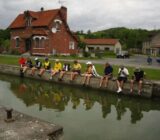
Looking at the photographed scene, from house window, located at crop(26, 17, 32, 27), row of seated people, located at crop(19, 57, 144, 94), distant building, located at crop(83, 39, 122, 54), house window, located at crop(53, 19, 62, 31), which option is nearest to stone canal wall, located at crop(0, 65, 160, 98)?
row of seated people, located at crop(19, 57, 144, 94)

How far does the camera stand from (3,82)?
22078 mm

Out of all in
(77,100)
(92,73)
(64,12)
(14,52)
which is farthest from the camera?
(64,12)

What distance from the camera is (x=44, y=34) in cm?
4131

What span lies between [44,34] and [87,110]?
2858cm

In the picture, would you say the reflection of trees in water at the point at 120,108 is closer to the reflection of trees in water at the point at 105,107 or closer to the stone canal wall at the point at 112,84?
the reflection of trees in water at the point at 105,107

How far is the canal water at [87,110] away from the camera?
1053 cm

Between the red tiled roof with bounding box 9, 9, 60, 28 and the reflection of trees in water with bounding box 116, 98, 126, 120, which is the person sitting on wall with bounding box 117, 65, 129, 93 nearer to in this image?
the reflection of trees in water with bounding box 116, 98, 126, 120

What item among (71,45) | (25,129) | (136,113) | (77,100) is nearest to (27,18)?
(71,45)

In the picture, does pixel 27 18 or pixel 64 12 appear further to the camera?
pixel 27 18

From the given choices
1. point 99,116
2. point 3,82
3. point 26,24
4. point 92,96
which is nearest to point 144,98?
point 92,96

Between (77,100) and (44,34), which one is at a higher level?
(44,34)

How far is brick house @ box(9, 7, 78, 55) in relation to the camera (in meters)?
41.8

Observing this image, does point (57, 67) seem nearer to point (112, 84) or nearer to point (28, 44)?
point (112, 84)

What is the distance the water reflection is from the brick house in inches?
857
